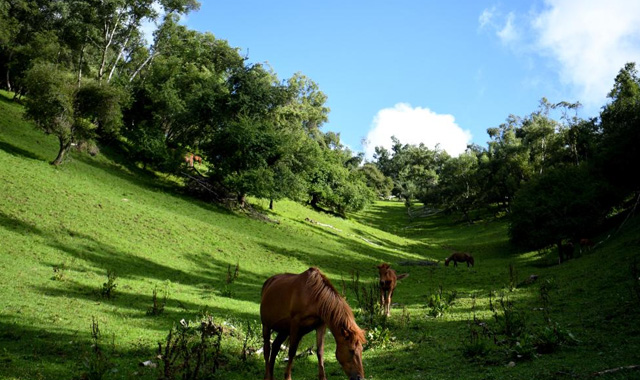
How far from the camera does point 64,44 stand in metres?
55.5

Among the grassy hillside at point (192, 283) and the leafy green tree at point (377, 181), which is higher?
the leafy green tree at point (377, 181)

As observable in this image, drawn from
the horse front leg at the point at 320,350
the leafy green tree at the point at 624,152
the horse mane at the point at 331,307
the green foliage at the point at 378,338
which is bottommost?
the green foliage at the point at 378,338

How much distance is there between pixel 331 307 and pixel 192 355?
3914mm

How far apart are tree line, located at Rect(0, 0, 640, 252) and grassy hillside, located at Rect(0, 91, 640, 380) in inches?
144

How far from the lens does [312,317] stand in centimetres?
805

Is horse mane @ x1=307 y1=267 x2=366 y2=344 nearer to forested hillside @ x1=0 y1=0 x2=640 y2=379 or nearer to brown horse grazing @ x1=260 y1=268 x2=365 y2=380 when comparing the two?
brown horse grazing @ x1=260 y1=268 x2=365 y2=380

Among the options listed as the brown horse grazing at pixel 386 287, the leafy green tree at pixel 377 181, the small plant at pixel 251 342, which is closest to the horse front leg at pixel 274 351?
the small plant at pixel 251 342

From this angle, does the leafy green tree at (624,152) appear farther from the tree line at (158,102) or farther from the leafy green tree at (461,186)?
the leafy green tree at (461,186)

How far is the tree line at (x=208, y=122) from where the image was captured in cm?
3581

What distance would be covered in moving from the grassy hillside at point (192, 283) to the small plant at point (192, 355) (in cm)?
45

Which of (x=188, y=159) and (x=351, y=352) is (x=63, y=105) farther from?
(x=351, y=352)

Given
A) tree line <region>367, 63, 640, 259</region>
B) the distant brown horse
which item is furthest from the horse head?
the distant brown horse

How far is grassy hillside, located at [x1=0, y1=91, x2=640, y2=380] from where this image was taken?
9.70 meters

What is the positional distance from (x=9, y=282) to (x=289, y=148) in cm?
3460
